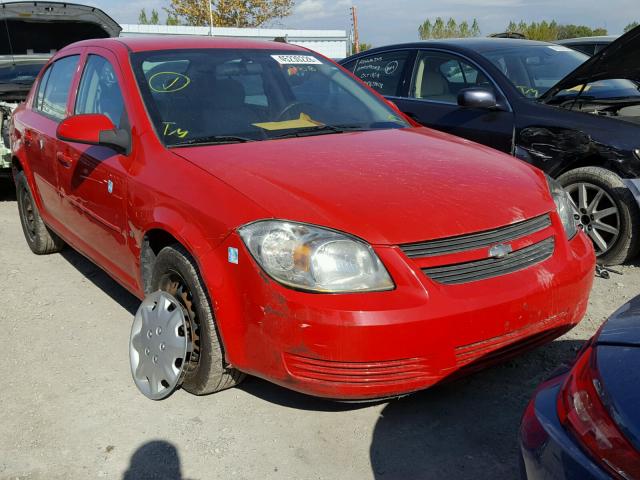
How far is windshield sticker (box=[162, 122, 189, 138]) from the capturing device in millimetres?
3230

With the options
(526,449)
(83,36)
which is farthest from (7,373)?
(83,36)

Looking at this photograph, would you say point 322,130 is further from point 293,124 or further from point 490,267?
point 490,267

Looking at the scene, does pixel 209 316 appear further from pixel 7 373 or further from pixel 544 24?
pixel 544 24

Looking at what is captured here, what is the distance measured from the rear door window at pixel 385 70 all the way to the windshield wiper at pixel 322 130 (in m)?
2.44

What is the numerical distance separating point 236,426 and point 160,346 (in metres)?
0.49

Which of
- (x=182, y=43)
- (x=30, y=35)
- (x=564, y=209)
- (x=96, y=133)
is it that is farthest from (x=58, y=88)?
(x=30, y=35)

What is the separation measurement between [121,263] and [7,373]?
0.78 metres

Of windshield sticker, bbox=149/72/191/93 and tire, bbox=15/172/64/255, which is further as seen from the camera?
tire, bbox=15/172/64/255

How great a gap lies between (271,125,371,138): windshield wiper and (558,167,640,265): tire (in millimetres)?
1790

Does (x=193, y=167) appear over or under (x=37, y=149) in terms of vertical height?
over

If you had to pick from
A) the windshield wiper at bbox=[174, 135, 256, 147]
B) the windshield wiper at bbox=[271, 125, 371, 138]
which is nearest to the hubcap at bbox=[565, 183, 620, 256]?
the windshield wiper at bbox=[271, 125, 371, 138]

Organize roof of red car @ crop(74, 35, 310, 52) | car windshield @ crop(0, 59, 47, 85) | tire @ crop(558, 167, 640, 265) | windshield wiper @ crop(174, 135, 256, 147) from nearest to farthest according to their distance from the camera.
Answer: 1. windshield wiper @ crop(174, 135, 256, 147)
2. roof of red car @ crop(74, 35, 310, 52)
3. tire @ crop(558, 167, 640, 265)
4. car windshield @ crop(0, 59, 47, 85)

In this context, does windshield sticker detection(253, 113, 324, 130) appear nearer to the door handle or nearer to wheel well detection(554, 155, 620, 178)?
the door handle

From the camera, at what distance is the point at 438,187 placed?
2.82 m
